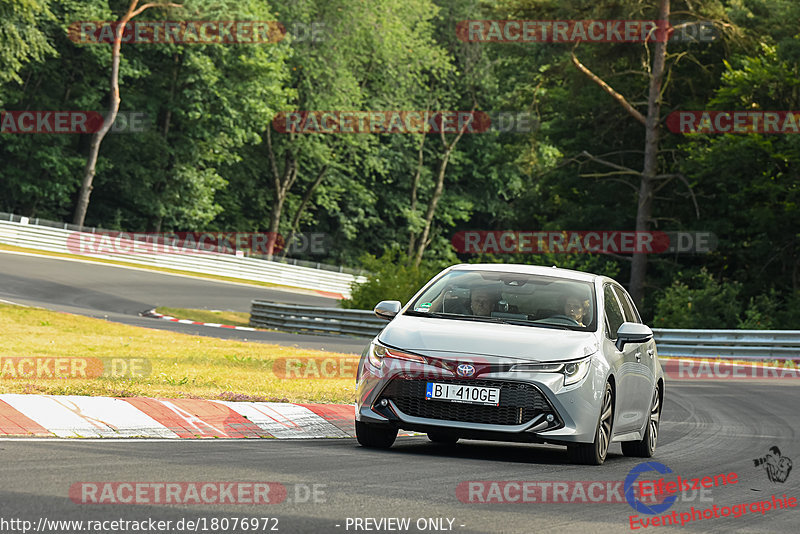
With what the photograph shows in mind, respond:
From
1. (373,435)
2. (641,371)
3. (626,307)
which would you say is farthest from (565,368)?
(626,307)

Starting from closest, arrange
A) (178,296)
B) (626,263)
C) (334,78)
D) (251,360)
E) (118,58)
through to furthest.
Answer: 1. (251,360)
2. (178,296)
3. (626,263)
4. (118,58)
5. (334,78)

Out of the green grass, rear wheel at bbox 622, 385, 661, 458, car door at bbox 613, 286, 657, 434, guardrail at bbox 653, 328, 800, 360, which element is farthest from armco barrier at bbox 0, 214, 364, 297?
rear wheel at bbox 622, 385, 661, 458

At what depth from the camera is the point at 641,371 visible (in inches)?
432

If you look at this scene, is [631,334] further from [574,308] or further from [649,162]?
[649,162]

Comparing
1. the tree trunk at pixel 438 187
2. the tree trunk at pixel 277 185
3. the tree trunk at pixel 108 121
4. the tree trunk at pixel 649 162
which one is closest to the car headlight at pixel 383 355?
the tree trunk at pixel 649 162

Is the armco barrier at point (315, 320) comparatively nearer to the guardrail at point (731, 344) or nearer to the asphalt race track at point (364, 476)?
the guardrail at point (731, 344)

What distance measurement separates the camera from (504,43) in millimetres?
50312

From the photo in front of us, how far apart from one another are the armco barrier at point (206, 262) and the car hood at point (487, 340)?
36593 millimetres

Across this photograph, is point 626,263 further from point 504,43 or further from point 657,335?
point 657,335

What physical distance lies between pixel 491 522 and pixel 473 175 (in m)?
73.7

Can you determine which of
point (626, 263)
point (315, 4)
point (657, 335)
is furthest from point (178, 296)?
point (315, 4)

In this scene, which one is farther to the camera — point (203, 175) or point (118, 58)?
point (203, 175)

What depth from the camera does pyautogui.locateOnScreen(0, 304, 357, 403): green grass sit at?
12.0 metres

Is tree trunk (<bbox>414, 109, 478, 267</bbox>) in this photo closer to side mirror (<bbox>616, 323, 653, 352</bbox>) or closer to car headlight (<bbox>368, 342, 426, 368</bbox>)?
side mirror (<bbox>616, 323, 653, 352</bbox>)
